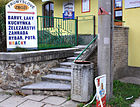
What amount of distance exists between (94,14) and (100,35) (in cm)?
483

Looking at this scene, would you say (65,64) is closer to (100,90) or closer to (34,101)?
(34,101)

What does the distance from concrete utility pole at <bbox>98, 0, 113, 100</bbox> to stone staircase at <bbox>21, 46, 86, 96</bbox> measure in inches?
44.4

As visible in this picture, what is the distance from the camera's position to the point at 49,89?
202 inches

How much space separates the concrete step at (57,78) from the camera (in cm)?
544

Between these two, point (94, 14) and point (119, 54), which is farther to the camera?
point (94, 14)

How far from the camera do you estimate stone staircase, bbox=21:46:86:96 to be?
5.09 metres

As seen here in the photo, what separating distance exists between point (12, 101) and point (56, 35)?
11.2ft

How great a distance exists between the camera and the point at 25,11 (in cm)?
603

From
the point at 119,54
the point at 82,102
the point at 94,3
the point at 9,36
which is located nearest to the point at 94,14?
the point at 94,3

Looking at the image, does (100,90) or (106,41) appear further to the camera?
(106,41)

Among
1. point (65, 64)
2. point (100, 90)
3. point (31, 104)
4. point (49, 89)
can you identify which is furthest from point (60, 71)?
point (100, 90)

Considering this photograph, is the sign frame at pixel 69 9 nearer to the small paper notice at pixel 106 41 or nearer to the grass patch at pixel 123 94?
the grass patch at pixel 123 94

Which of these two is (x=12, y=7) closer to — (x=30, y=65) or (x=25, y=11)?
(x=25, y=11)

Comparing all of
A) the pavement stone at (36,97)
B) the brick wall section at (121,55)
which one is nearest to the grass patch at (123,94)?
the brick wall section at (121,55)
